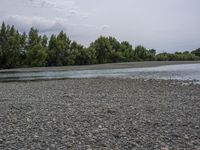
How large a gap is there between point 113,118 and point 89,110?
2.56 m

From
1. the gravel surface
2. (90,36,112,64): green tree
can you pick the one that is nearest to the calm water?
the gravel surface

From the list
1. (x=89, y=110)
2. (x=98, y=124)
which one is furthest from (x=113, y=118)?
(x=89, y=110)

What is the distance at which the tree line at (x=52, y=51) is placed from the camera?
112 metres

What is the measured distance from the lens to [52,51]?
12069 centimetres

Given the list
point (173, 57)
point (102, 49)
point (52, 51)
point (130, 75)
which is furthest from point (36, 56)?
point (173, 57)

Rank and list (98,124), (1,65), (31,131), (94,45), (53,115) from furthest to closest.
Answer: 1. (94,45)
2. (1,65)
3. (53,115)
4. (98,124)
5. (31,131)

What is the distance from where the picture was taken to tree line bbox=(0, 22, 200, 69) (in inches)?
4396

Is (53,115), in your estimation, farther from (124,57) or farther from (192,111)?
(124,57)

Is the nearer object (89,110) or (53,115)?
(53,115)

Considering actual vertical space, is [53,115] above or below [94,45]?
below

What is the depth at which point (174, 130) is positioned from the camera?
11.1 m

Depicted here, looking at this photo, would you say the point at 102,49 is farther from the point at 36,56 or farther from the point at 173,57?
the point at 173,57

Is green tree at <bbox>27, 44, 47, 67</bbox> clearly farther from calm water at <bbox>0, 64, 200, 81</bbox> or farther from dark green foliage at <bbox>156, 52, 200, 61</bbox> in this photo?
dark green foliage at <bbox>156, 52, 200, 61</bbox>

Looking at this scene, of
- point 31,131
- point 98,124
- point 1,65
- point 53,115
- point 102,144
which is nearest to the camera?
point 102,144
